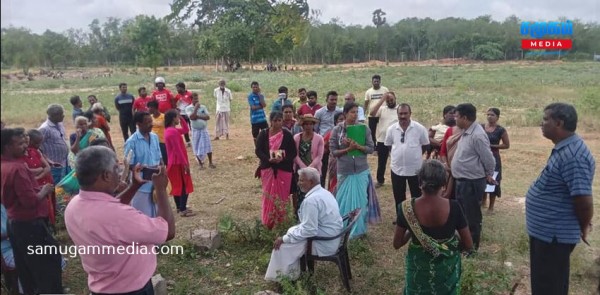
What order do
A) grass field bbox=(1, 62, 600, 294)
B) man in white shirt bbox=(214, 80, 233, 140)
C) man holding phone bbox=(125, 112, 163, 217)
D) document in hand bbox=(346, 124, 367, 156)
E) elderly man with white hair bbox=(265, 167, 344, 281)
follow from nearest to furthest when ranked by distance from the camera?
elderly man with white hair bbox=(265, 167, 344, 281), grass field bbox=(1, 62, 600, 294), man holding phone bbox=(125, 112, 163, 217), document in hand bbox=(346, 124, 367, 156), man in white shirt bbox=(214, 80, 233, 140)

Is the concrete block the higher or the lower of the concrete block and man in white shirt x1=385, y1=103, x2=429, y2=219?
the lower

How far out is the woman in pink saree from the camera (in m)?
4.94

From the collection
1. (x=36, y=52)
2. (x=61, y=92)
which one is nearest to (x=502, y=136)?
(x=36, y=52)

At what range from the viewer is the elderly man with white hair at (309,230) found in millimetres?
3678

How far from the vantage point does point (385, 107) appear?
6.86 m

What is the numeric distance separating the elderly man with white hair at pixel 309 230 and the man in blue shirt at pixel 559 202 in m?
1.46

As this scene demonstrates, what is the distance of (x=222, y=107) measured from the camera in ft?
34.2

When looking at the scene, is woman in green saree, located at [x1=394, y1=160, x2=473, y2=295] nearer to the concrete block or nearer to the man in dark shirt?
the concrete block

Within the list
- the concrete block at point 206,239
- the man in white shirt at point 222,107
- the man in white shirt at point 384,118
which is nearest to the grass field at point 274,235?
the concrete block at point 206,239

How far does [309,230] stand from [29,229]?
2054mm

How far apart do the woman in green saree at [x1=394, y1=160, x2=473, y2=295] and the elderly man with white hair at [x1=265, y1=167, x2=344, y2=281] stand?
Result: 925 mm

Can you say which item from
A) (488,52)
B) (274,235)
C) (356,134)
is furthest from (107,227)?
(488,52)

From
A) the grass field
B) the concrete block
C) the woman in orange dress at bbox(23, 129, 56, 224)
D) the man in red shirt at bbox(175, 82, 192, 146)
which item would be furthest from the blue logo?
the woman in orange dress at bbox(23, 129, 56, 224)

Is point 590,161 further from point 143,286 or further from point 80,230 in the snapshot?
point 80,230
